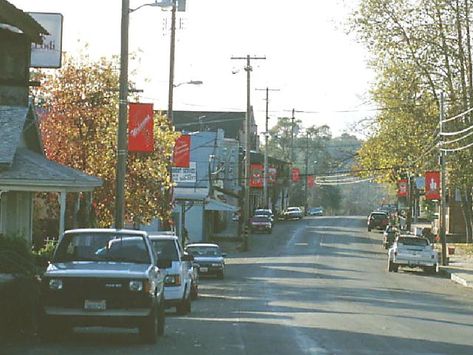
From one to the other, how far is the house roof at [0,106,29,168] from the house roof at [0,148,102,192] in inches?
18.4

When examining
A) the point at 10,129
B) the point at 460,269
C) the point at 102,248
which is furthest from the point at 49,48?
the point at 460,269

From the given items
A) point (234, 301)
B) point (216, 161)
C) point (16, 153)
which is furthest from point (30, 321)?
point (216, 161)

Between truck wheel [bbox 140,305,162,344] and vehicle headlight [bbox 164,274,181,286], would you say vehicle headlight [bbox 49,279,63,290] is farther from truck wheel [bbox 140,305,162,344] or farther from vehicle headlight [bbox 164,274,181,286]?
vehicle headlight [bbox 164,274,181,286]

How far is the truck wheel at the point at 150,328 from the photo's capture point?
15.7 m

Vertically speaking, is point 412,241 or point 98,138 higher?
point 98,138

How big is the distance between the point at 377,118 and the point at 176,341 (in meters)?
53.9

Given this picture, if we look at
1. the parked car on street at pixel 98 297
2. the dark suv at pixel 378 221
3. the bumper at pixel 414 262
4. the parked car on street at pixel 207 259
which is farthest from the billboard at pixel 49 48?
the dark suv at pixel 378 221

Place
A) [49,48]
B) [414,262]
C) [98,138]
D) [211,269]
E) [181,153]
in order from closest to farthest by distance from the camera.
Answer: [49,48], [98,138], [211,269], [181,153], [414,262]

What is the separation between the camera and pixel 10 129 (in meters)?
24.9

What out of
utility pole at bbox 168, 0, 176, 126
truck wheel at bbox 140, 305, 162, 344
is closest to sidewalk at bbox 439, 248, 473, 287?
utility pole at bbox 168, 0, 176, 126

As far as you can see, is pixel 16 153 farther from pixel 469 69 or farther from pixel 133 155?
pixel 469 69

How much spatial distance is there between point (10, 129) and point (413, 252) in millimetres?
27673

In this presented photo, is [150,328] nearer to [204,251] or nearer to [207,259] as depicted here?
[207,259]

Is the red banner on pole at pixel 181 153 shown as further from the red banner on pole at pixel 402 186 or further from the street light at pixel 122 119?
the red banner on pole at pixel 402 186
